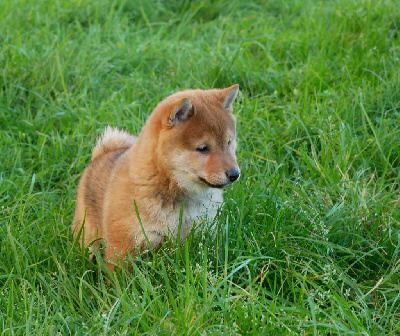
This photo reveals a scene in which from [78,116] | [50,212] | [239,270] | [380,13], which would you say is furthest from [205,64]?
[239,270]

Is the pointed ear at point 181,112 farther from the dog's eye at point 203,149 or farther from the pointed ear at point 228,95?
the pointed ear at point 228,95

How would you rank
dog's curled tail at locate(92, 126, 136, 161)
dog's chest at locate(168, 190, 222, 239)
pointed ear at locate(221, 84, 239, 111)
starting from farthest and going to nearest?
dog's curled tail at locate(92, 126, 136, 161) → pointed ear at locate(221, 84, 239, 111) → dog's chest at locate(168, 190, 222, 239)

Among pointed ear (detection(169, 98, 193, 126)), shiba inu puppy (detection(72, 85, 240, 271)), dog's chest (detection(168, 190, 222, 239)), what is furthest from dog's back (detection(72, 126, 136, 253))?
pointed ear (detection(169, 98, 193, 126))

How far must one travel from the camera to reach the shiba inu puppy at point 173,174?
361 cm

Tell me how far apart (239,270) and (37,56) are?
331cm

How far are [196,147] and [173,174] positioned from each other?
0.20m

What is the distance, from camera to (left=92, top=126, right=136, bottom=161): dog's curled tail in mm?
4715

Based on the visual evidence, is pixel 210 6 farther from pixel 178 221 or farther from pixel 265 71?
pixel 178 221

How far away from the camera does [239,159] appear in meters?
4.78

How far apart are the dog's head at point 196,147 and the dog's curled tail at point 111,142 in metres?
1.07

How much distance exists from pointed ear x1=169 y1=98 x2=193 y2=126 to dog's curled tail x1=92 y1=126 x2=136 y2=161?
1.14m

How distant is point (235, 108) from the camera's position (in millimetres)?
5438

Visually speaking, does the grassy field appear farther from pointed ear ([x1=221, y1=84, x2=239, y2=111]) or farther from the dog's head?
pointed ear ([x1=221, y1=84, x2=239, y2=111])

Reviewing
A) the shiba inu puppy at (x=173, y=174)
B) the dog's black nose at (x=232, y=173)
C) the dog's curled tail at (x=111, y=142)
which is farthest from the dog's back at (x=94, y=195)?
the dog's black nose at (x=232, y=173)
